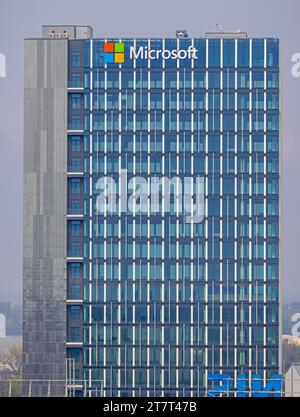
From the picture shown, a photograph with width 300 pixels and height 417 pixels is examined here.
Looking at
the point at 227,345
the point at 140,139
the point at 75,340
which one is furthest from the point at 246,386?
the point at 140,139

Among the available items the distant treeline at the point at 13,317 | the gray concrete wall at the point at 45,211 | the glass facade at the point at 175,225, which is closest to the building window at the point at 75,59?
the glass facade at the point at 175,225

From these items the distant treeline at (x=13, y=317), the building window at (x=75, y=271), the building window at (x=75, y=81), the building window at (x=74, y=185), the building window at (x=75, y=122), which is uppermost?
the building window at (x=75, y=81)

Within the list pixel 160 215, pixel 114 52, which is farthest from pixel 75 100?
pixel 160 215

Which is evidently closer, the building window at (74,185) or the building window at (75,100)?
the building window at (74,185)

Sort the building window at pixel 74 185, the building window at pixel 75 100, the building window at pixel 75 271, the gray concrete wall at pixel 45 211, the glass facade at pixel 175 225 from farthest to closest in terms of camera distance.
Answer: the building window at pixel 75 100 < the building window at pixel 75 271 < the glass facade at pixel 175 225 < the building window at pixel 74 185 < the gray concrete wall at pixel 45 211

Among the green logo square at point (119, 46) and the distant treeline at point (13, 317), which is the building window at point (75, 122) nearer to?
the green logo square at point (119, 46)

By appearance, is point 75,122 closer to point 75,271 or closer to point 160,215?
point 160,215

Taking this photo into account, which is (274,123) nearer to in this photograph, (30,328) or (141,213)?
(141,213)

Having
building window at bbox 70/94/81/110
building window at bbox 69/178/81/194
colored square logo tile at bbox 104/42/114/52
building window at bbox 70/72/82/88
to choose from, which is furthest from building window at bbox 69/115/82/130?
colored square logo tile at bbox 104/42/114/52
